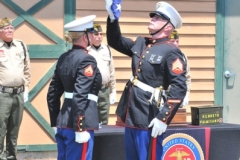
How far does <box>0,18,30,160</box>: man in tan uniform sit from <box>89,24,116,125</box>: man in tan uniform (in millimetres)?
950

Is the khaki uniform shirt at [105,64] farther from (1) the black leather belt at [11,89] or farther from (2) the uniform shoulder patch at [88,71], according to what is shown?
(2) the uniform shoulder patch at [88,71]

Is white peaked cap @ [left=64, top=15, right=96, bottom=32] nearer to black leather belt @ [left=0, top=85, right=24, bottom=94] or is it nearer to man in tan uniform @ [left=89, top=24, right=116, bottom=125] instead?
black leather belt @ [left=0, top=85, right=24, bottom=94]

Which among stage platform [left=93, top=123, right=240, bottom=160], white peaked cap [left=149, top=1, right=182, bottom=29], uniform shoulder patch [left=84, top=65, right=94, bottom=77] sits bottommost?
stage platform [left=93, top=123, right=240, bottom=160]

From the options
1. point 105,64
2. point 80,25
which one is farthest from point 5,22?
point 80,25

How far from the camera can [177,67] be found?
4.64 metres

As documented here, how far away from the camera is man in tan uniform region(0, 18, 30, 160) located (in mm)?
7207

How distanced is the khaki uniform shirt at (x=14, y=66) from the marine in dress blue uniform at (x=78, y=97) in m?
2.25

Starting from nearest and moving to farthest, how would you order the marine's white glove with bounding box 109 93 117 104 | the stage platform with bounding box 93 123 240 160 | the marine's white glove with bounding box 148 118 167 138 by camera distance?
the marine's white glove with bounding box 148 118 167 138 → the stage platform with bounding box 93 123 240 160 → the marine's white glove with bounding box 109 93 117 104

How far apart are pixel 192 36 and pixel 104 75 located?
158cm

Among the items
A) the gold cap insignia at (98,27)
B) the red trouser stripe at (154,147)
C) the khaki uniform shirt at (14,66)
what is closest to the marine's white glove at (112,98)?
the gold cap insignia at (98,27)

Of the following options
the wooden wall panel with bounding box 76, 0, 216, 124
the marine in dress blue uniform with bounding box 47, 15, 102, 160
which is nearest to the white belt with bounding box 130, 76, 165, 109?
the marine in dress blue uniform with bounding box 47, 15, 102, 160

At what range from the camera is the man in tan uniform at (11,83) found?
23.6 feet

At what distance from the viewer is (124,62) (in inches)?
325

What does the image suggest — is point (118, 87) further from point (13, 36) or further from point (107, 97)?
point (13, 36)
